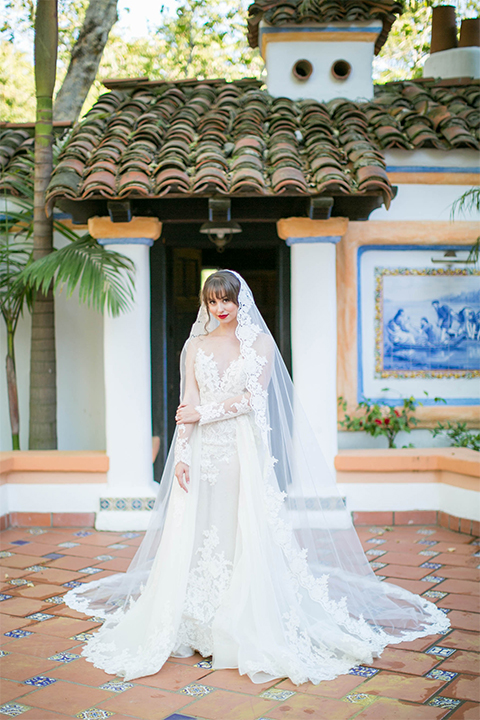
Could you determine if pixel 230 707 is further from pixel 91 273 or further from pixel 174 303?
pixel 174 303

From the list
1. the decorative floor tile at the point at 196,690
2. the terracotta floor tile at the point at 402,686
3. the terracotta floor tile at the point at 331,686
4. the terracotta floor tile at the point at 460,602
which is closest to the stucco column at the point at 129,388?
the terracotta floor tile at the point at 460,602

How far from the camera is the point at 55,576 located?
4613 millimetres

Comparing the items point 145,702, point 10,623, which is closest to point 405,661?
point 145,702

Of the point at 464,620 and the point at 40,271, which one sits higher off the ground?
the point at 40,271

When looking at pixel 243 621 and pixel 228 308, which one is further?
pixel 228 308

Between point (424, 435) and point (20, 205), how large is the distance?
172 inches

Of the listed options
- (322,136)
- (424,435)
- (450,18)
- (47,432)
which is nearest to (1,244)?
(47,432)

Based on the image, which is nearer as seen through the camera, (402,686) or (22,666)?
(402,686)

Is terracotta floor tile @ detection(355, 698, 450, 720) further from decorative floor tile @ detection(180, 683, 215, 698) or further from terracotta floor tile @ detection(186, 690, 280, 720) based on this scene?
decorative floor tile @ detection(180, 683, 215, 698)

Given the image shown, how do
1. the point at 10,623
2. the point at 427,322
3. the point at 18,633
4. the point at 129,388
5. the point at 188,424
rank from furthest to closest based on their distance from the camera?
the point at 427,322 < the point at 129,388 < the point at 10,623 < the point at 18,633 < the point at 188,424

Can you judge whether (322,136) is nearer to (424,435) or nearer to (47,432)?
(424,435)

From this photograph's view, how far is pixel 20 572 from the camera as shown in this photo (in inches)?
185

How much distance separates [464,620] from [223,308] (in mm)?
2134

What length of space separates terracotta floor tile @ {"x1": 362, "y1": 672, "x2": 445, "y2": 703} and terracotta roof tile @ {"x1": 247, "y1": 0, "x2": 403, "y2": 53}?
6655 mm
